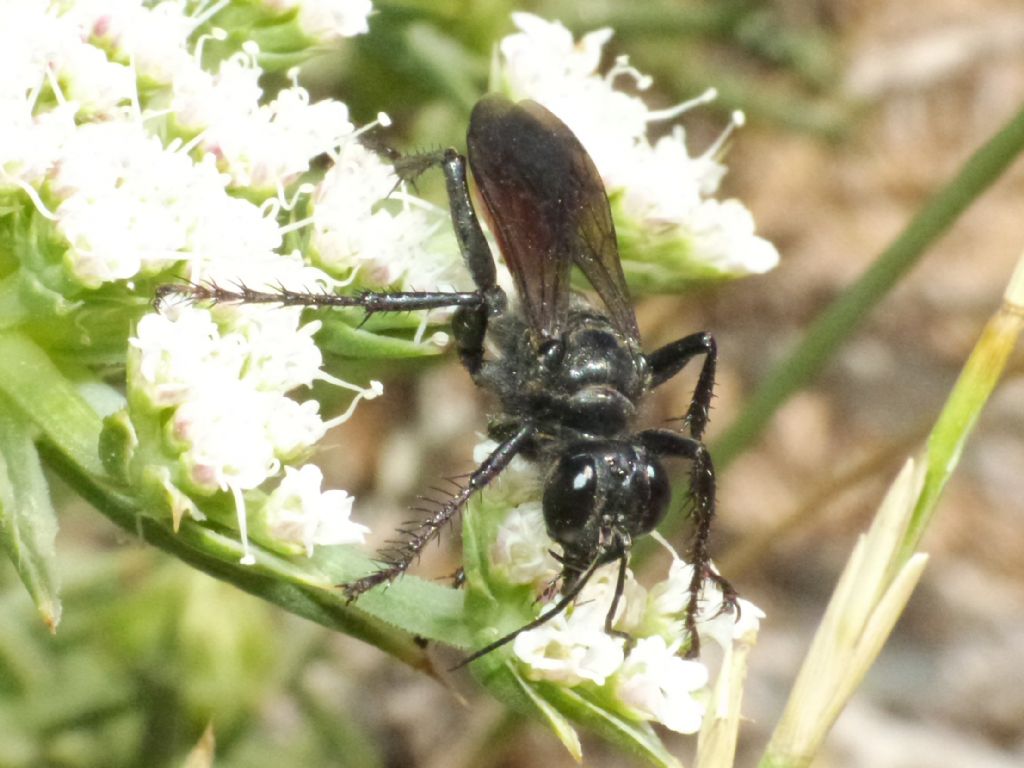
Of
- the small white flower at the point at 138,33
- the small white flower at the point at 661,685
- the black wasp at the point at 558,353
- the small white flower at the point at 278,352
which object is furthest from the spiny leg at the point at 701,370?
the small white flower at the point at 138,33

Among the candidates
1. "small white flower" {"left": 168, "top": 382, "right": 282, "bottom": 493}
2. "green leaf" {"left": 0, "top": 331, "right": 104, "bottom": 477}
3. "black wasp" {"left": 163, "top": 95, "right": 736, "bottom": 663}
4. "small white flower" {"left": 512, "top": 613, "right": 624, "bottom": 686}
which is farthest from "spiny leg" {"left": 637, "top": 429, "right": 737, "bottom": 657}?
"green leaf" {"left": 0, "top": 331, "right": 104, "bottom": 477}

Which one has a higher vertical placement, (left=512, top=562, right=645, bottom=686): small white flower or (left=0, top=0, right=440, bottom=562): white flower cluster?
(left=0, top=0, right=440, bottom=562): white flower cluster

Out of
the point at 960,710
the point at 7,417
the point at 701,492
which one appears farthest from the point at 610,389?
the point at 960,710

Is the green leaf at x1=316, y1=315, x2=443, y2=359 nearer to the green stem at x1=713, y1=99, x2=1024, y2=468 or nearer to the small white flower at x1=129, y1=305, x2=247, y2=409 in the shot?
the small white flower at x1=129, y1=305, x2=247, y2=409

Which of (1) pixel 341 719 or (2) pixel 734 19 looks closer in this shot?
(1) pixel 341 719

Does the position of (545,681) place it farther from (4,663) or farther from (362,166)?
(4,663)

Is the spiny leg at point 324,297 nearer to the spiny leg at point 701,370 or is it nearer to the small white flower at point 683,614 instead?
the spiny leg at point 701,370
